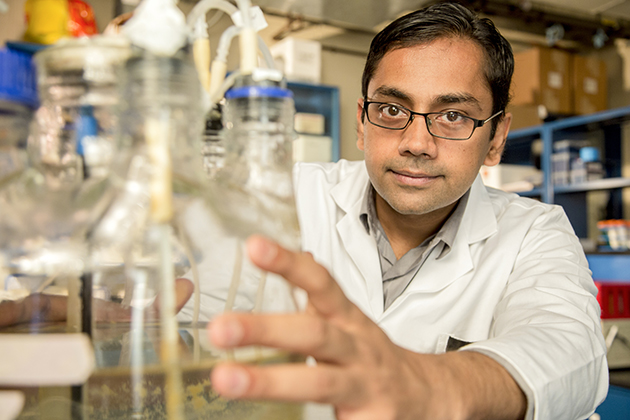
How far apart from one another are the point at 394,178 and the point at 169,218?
88 centimetres

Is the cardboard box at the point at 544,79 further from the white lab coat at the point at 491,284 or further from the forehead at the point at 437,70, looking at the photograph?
the forehead at the point at 437,70

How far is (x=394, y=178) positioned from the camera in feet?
3.68

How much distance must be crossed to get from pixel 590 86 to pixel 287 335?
480 cm

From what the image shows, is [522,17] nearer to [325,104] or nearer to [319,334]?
[325,104]

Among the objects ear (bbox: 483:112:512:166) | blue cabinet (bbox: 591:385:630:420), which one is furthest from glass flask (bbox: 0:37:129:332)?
blue cabinet (bbox: 591:385:630:420)

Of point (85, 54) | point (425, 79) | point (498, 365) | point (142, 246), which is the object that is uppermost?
point (425, 79)

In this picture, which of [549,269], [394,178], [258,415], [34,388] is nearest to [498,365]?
[258,415]

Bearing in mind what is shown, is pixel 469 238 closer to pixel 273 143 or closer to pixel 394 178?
pixel 394 178

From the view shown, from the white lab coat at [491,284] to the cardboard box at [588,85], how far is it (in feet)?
11.0

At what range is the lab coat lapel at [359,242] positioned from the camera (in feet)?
3.72

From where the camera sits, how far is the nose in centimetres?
108

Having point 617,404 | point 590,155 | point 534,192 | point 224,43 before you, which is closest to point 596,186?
point 590,155

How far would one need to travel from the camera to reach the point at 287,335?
10.0 inches

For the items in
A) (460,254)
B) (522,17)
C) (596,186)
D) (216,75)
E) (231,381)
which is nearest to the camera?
(231,381)
